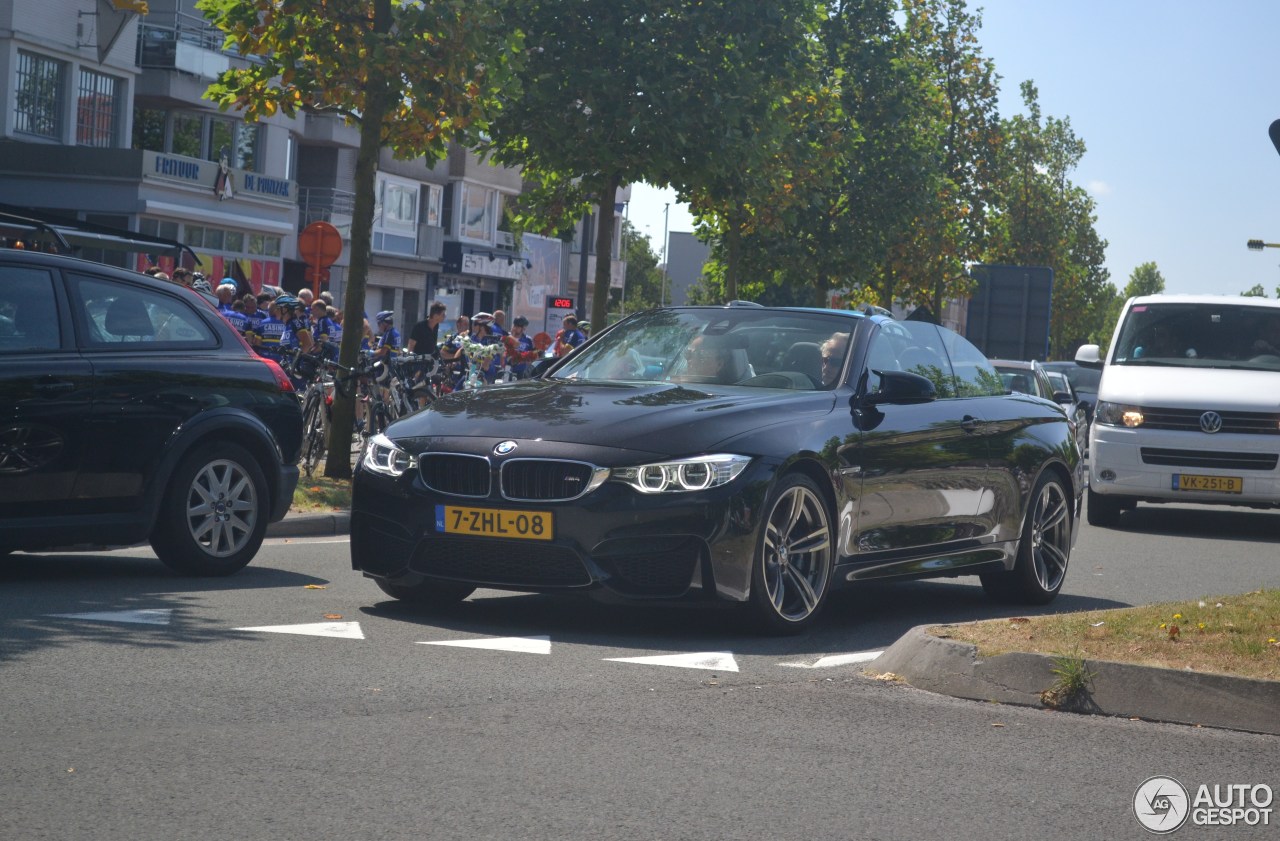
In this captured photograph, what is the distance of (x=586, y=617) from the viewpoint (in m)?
8.94

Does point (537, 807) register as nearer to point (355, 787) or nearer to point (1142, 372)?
point (355, 787)

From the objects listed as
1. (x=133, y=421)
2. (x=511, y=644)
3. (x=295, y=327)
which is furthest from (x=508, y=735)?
(x=295, y=327)

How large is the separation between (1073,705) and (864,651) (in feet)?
4.81

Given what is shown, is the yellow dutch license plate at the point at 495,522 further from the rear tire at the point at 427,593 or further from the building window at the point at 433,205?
the building window at the point at 433,205

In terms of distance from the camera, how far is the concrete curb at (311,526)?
517 inches

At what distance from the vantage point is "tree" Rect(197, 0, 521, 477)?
51.3 ft

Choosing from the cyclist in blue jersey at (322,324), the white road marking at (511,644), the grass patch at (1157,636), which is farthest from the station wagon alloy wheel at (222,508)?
the cyclist in blue jersey at (322,324)

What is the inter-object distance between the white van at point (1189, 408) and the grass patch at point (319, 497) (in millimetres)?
7026

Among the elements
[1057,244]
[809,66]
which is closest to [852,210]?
[809,66]

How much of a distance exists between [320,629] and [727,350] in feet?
8.36

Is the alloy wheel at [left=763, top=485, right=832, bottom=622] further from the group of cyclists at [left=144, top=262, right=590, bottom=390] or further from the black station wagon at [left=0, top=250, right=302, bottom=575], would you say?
the group of cyclists at [left=144, top=262, right=590, bottom=390]

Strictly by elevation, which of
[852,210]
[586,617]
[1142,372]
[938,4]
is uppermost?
[938,4]

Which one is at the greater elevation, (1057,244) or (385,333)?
(1057,244)

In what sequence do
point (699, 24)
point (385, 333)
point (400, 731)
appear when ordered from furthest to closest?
1. point (699, 24)
2. point (385, 333)
3. point (400, 731)
